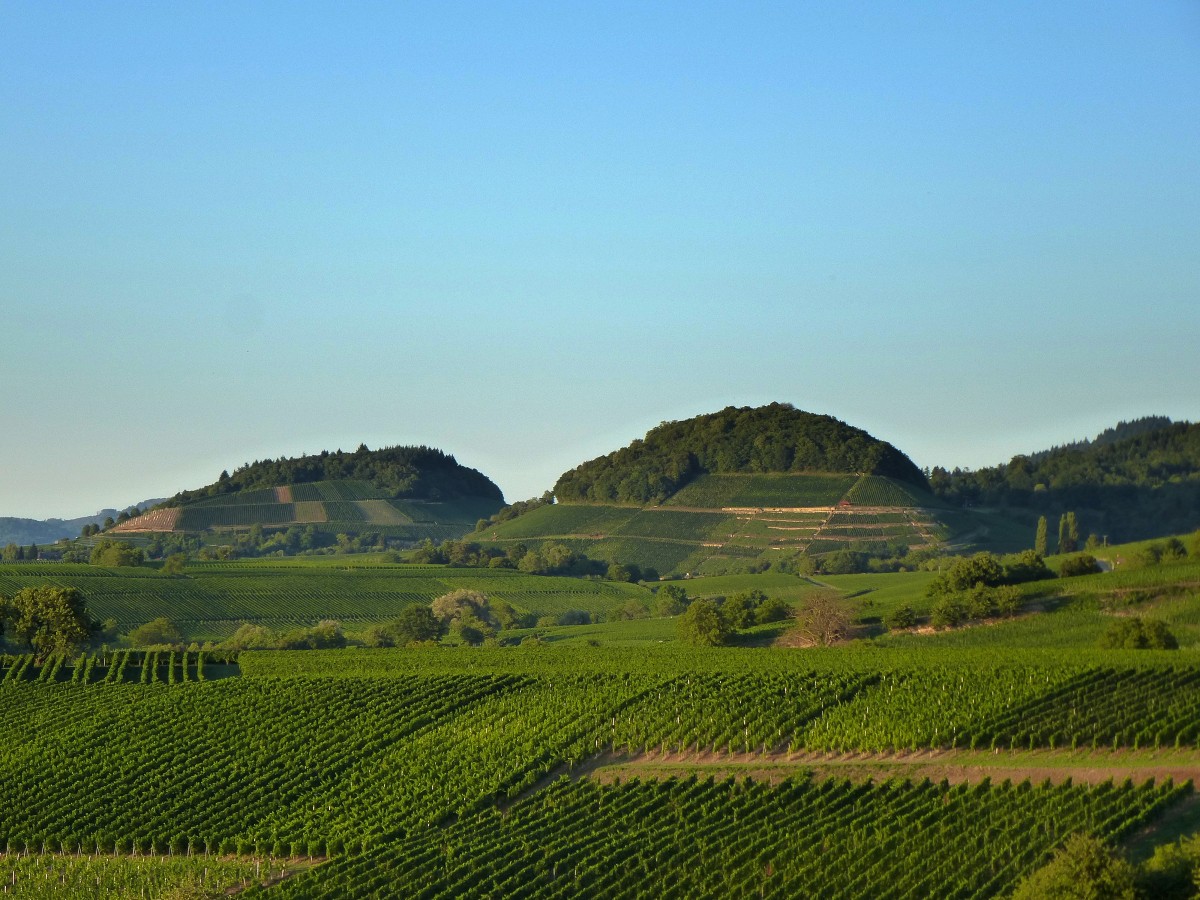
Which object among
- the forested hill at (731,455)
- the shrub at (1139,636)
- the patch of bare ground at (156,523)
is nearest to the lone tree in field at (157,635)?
the shrub at (1139,636)

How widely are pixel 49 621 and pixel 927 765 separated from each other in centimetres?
5499

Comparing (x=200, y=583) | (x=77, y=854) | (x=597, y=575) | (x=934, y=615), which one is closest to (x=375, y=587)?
(x=200, y=583)

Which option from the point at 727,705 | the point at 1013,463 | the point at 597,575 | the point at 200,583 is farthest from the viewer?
the point at 1013,463

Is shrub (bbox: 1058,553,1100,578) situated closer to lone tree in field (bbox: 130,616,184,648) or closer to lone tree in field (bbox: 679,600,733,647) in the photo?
lone tree in field (bbox: 679,600,733,647)

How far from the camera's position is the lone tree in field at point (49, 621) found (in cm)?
8312

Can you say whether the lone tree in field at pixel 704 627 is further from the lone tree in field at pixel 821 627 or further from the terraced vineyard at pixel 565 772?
the terraced vineyard at pixel 565 772

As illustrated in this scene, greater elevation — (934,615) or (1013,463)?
(1013,463)

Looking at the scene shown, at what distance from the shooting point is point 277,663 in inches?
2975

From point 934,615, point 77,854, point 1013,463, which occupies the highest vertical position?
point 1013,463

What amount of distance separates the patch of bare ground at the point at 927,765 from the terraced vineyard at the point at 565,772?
2.00ft

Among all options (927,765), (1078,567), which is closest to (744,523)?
(1078,567)

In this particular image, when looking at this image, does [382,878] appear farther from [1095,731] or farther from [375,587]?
[375,587]

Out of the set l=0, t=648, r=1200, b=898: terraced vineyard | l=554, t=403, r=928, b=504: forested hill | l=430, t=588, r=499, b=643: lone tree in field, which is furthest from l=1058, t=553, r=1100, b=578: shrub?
l=554, t=403, r=928, b=504: forested hill

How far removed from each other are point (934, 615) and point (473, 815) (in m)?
36.4
